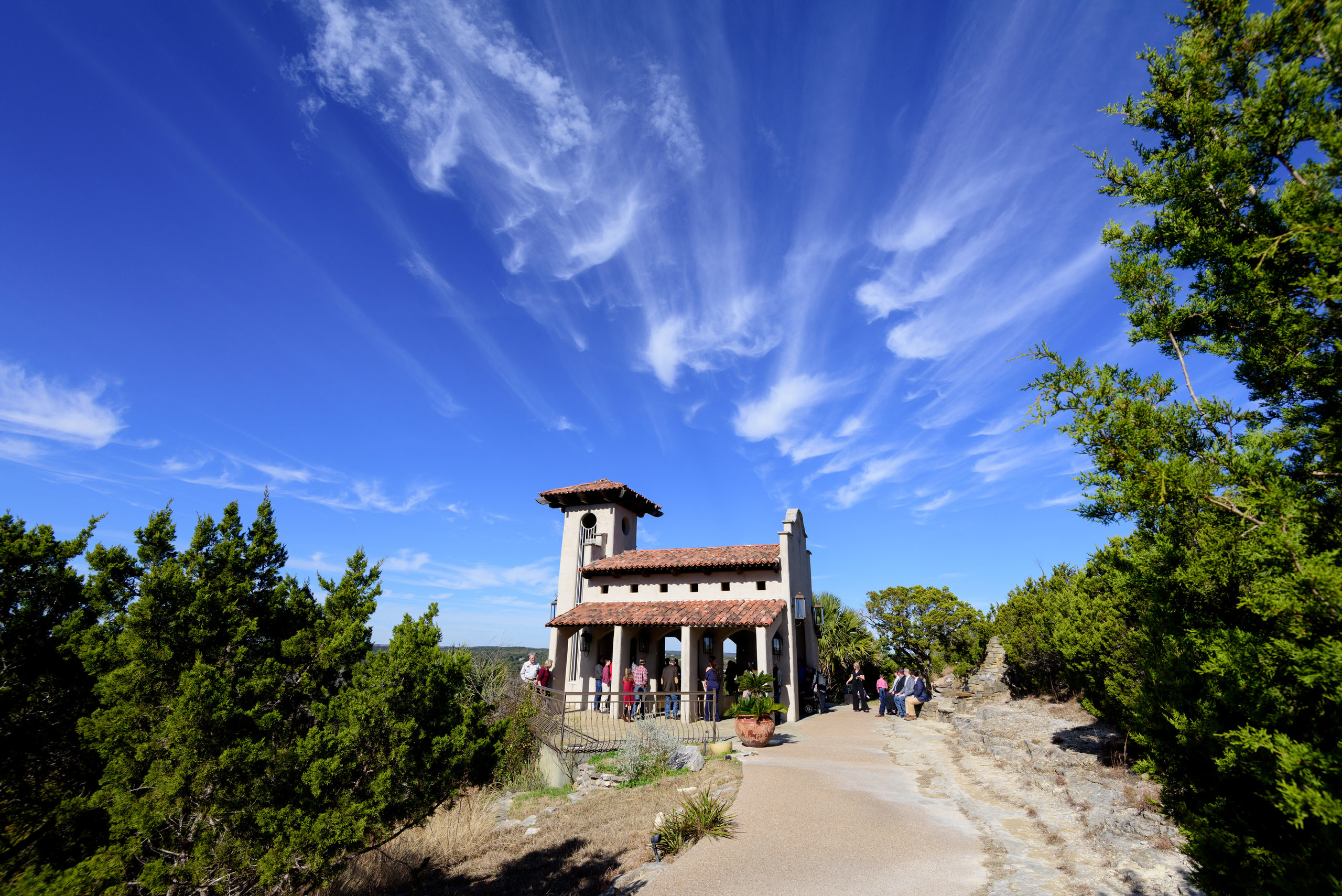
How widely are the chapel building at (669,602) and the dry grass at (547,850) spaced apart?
7.61 m

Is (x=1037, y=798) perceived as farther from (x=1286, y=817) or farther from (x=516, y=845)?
(x=516, y=845)

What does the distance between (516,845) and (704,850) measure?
418cm

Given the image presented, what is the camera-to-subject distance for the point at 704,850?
705 cm

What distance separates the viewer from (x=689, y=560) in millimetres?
22750

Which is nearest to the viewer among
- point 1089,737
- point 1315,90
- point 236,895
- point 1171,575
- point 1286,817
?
point 1286,817

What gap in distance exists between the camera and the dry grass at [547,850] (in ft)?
24.6

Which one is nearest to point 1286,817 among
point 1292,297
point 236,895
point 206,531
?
point 1292,297

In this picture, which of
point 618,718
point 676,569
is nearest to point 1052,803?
point 618,718

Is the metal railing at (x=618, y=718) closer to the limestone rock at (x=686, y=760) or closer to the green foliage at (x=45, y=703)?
the limestone rock at (x=686, y=760)

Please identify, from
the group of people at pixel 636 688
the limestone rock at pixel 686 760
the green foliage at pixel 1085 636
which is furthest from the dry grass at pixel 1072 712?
the group of people at pixel 636 688

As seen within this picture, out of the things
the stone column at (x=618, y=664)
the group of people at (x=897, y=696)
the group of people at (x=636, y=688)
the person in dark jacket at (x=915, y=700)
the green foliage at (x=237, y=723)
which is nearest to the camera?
the green foliage at (x=237, y=723)

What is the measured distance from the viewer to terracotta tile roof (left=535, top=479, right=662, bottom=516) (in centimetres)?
2614

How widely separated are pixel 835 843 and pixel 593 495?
Answer: 66.9 feet

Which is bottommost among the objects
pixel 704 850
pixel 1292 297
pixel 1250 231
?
pixel 704 850
